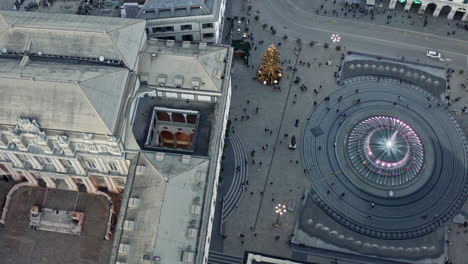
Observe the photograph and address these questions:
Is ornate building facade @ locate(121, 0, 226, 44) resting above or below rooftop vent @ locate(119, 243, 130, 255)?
above

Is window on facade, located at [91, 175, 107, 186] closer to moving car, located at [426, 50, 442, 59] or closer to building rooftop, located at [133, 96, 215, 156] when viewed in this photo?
building rooftop, located at [133, 96, 215, 156]

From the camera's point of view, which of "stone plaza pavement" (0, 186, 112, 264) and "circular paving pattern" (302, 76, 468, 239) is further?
"circular paving pattern" (302, 76, 468, 239)

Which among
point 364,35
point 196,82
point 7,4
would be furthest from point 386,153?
point 7,4

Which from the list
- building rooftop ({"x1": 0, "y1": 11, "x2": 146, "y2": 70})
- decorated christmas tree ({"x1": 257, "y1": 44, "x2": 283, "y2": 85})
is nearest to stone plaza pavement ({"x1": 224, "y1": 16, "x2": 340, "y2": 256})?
decorated christmas tree ({"x1": 257, "y1": 44, "x2": 283, "y2": 85})

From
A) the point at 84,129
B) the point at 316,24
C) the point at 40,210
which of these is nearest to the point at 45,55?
the point at 84,129

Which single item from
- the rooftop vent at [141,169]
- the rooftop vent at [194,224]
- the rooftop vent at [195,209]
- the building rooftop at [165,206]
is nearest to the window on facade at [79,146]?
the building rooftop at [165,206]

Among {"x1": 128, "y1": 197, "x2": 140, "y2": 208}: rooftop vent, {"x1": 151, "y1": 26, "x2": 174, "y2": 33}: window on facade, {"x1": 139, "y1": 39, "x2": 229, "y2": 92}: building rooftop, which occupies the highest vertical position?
{"x1": 151, "y1": 26, "x2": 174, "y2": 33}: window on facade
